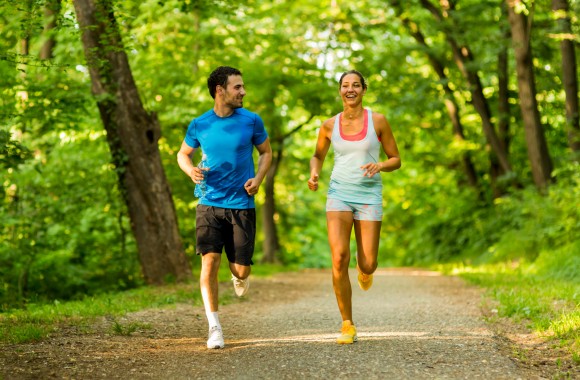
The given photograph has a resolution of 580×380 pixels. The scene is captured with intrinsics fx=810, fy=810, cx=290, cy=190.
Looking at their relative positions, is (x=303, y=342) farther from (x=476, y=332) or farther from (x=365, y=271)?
(x=476, y=332)

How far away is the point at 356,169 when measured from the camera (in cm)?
673

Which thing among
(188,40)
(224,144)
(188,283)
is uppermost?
(188,40)

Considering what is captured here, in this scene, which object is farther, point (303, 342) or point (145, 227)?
point (145, 227)

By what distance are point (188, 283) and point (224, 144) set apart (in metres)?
5.92

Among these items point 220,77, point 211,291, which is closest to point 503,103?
point 220,77

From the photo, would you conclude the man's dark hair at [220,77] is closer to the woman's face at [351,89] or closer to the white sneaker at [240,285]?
the woman's face at [351,89]

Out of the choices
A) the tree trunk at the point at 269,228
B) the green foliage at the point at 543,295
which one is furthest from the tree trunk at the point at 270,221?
the green foliage at the point at 543,295

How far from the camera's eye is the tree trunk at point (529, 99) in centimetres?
1614

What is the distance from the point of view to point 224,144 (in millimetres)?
6715

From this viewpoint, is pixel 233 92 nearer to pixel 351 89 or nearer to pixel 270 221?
pixel 351 89

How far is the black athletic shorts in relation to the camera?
6719 millimetres

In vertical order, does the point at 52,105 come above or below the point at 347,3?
below

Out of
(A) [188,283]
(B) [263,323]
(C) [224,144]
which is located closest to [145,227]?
(A) [188,283]

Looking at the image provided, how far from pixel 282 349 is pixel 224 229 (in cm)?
111
